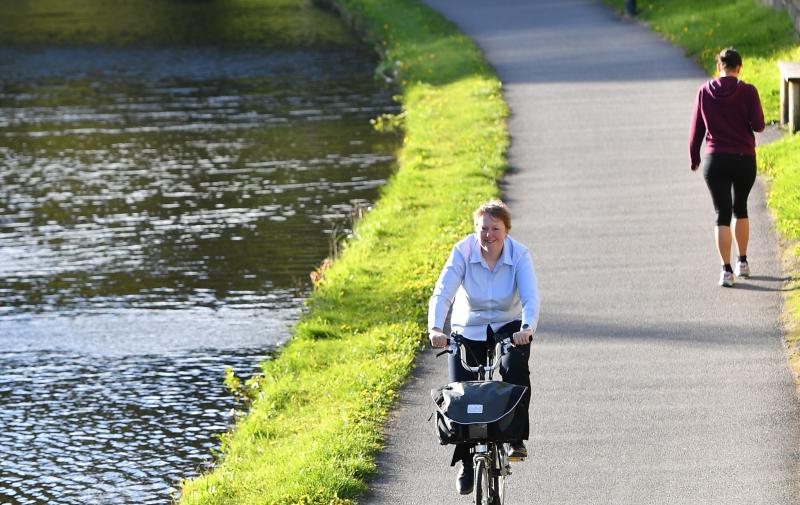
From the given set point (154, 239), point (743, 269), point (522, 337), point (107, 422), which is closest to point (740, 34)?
point (154, 239)

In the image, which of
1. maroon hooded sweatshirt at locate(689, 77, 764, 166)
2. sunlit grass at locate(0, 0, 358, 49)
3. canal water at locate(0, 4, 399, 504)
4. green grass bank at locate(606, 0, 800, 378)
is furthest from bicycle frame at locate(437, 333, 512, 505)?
sunlit grass at locate(0, 0, 358, 49)

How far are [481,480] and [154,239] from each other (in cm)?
1028

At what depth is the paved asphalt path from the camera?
8498mm

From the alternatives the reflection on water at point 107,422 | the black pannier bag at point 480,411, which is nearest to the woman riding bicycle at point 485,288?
the black pannier bag at point 480,411

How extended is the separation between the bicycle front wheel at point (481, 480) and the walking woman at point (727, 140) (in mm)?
4956

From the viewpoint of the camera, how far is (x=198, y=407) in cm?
1166

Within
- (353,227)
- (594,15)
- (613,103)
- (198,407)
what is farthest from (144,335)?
(594,15)

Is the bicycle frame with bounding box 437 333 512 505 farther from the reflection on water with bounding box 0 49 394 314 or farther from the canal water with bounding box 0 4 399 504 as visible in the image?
the reflection on water with bounding box 0 49 394 314

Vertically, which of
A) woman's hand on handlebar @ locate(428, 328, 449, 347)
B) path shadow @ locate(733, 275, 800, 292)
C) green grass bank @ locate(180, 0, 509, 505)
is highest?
woman's hand on handlebar @ locate(428, 328, 449, 347)

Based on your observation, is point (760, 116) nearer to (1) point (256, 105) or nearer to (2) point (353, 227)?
(2) point (353, 227)

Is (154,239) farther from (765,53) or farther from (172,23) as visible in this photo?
(172,23)

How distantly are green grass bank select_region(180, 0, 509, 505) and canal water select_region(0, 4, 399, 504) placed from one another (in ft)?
1.61

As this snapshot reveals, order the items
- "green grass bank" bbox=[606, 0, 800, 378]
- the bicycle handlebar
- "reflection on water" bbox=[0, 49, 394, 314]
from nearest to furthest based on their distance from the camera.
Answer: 1. the bicycle handlebar
2. "green grass bank" bbox=[606, 0, 800, 378]
3. "reflection on water" bbox=[0, 49, 394, 314]

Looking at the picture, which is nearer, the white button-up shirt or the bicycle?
the bicycle
